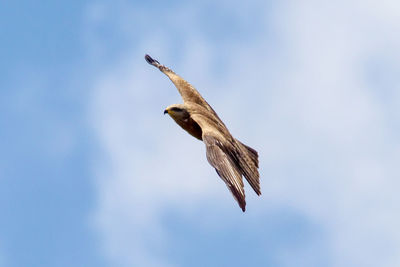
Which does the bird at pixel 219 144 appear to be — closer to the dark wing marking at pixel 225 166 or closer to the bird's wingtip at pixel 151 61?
the dark wing marking at pixel 225 166

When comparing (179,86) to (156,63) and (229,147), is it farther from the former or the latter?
(229,147)

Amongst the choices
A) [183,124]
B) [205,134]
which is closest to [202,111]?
[183,124]

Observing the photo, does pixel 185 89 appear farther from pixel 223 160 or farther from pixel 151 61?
pixel 223 160

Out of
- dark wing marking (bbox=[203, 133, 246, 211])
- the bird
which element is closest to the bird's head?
the bird

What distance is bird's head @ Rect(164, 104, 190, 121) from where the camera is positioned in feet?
69.4

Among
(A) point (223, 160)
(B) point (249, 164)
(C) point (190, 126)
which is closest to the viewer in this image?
(A) point (223, 160)

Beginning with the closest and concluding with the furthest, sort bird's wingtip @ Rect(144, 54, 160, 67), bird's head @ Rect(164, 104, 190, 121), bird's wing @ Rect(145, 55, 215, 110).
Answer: bird's head @ Rect(164, 104, 190, 121)
bird's wing @ Rect(145, 55, 215, 110)
bird's wingtip @ Rect(144, 54, 160, 67)

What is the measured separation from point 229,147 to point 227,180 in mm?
2361

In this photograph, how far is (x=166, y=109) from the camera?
21.4 m

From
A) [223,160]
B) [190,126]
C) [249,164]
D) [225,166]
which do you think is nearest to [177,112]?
[190,126]

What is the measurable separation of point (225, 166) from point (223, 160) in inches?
10.9

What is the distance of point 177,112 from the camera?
21188 millimetres

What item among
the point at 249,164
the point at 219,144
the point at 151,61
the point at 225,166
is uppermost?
the point at 151,61

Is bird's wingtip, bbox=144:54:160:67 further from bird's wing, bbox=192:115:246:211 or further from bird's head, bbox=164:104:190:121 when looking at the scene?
bird's wing, bbox=192:115:246:211
